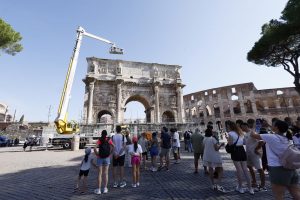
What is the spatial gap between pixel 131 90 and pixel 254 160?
2625 centimetres

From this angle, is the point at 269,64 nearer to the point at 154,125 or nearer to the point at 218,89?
the point at 154,125

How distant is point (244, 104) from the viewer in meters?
38.1

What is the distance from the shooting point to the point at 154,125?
25062mm

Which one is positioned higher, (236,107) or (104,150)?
(236,107)

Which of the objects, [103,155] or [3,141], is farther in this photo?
[3,141]

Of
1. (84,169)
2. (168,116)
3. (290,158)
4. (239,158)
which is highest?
(168,116)

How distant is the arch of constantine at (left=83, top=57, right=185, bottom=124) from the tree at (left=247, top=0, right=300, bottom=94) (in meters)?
15.2

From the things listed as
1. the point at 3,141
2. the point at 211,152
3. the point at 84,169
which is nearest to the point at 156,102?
the point at 3,141

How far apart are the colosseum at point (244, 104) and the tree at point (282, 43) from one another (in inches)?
758

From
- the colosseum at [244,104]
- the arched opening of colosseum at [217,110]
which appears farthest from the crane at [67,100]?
the arched opening of colosseum at [217,110]

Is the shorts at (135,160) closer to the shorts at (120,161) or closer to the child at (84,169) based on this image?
the shorts at (120,161)

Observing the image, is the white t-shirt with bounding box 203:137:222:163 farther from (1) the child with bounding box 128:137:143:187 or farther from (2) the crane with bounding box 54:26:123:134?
(2) the crane with bounding box 54:26:123:134

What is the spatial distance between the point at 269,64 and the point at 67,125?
20.3 meters

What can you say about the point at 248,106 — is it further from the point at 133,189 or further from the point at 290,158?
the point at 290,158
